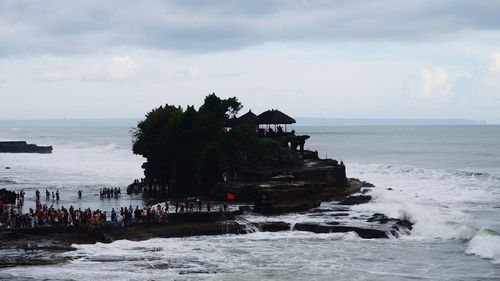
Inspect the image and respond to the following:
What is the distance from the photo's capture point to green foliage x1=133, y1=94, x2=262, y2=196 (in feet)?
193

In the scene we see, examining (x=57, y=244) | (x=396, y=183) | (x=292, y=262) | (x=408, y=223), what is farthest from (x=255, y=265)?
(x=396, y=183)

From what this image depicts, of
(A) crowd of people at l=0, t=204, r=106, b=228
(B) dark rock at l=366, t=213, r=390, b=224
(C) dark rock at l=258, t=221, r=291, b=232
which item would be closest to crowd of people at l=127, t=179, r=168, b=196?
(A) crowd of people at l=0, t=204, r=106, b=228

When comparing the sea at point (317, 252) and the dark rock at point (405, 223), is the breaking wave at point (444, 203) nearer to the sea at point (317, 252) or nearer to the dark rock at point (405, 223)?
the sea at point (317, 252)

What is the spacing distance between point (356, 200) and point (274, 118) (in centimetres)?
1261

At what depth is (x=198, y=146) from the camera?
60.4m

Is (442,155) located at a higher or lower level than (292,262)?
higher

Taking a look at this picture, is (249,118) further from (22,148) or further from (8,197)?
(22,148)

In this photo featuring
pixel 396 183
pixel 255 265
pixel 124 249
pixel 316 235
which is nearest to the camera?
pixel 255 265

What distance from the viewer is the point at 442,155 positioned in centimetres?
13325

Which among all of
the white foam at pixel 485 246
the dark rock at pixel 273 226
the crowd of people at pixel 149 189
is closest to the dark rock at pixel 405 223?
the white foam at pixel 485 246

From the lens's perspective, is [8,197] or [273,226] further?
[8,197]

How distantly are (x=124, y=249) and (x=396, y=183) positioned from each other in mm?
48455

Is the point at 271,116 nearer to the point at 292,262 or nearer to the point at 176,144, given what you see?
the point at 176,144

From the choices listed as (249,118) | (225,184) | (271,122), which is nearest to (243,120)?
(249,118)
